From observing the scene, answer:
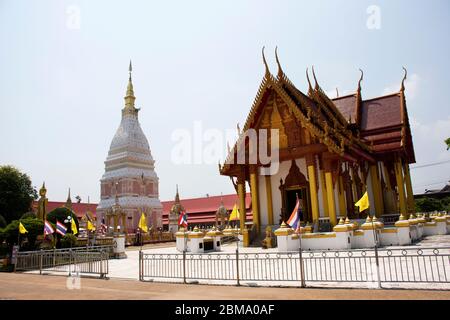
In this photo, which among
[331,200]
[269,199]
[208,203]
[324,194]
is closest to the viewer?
[331,200]

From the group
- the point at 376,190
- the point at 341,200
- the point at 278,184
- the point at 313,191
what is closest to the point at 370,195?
the point at 376,190

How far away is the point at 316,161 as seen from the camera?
18391 mm

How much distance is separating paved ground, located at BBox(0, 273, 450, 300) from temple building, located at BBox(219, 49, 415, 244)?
9726 millimetres

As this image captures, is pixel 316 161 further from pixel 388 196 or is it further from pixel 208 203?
pixel 208 203

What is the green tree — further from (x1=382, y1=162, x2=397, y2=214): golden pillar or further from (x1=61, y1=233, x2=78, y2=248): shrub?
(x1=382, y1=162, x2=397, y2=214): golden pillar

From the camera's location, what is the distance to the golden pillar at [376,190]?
20.8m

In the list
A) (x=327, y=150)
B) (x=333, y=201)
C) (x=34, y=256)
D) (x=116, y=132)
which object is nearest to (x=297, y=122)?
(x=327, y=150)

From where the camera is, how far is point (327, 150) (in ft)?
56.9

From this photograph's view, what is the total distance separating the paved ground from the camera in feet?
22.8

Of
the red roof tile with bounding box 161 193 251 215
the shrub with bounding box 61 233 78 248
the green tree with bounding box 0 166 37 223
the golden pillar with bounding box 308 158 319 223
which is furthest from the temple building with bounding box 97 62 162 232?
the golden pillar with bounding box 308 158 319 223

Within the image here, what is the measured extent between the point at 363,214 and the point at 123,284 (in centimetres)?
Answer: 1349

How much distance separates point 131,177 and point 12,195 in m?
14.2

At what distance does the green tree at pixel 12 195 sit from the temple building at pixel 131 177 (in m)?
9.75

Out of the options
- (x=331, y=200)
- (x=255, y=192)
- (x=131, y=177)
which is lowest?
(x=331, y=200)
